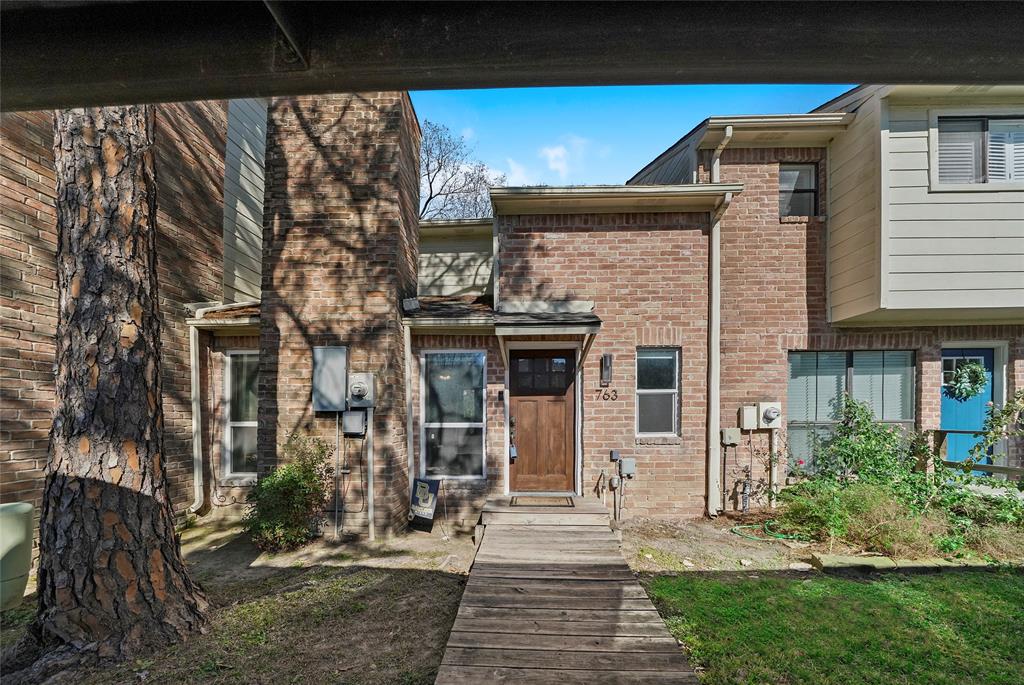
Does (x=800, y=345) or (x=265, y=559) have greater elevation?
(x=800, y=345)

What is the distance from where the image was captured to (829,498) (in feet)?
18.1

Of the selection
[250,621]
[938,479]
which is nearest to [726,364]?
[938,479]

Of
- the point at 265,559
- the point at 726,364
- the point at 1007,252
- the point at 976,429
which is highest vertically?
the point at 1007,252

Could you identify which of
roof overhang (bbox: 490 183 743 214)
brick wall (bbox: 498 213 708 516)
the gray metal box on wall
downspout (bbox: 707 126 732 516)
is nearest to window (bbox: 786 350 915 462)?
downspout (bbox: 707 126 732 516)

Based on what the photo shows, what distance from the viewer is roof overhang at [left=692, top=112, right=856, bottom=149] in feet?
20.5

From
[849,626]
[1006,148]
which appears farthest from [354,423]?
[1006,148]

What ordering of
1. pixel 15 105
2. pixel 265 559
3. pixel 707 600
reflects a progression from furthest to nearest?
pixel 265 559, pixel 707 600, pixel 15 105

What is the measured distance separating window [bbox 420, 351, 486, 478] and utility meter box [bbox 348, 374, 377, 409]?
87cm

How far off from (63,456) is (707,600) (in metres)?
5.29

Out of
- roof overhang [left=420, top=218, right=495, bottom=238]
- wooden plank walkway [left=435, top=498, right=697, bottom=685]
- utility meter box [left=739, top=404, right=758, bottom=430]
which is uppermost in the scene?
roof overhang [left=420, top=218, right=495, bottom=238]

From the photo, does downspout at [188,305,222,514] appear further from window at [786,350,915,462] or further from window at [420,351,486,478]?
window at [786,350,915,462]

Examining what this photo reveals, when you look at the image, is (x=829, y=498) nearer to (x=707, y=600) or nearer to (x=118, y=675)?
(x=707, y=600)

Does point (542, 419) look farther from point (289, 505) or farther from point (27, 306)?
point (27, 306)

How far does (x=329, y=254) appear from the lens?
5676 millimetres
